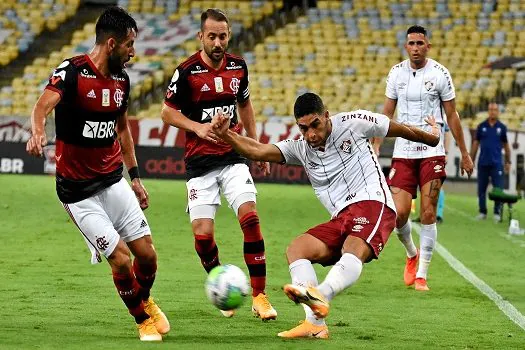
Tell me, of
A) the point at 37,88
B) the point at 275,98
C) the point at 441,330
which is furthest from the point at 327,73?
the point at 441,330

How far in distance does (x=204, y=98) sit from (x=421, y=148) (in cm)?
286

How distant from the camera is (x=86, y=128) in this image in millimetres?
8188

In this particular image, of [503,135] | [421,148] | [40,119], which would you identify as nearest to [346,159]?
[40,119]

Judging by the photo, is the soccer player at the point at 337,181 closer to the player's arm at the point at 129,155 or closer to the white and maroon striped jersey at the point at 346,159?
the white and maroon striped jersey at the point at 346,159

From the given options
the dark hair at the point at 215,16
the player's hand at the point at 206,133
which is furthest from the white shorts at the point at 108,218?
the dark hair at the point at 215,16

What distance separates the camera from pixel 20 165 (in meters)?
29.5

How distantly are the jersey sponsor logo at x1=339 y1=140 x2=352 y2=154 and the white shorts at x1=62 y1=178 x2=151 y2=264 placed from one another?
1.52 meters

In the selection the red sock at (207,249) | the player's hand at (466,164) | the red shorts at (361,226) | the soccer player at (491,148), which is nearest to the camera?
the red shorts at (361,226)

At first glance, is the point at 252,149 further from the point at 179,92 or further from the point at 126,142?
the point at 179,92

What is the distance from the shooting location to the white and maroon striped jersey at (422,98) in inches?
465

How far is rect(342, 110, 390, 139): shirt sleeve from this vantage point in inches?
340

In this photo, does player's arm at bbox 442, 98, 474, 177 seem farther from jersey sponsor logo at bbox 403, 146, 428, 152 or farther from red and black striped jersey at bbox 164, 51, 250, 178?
red and black striped jersey at bbox 164, 51, 250, 178

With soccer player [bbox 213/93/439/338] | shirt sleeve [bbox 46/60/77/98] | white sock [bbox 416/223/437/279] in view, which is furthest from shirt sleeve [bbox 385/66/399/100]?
shirt sleeve [bbox 46/60/77/98]

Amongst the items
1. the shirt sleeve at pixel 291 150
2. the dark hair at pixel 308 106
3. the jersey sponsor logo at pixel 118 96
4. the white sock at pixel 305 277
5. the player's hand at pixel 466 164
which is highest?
the dark hair at pixel 308 106
